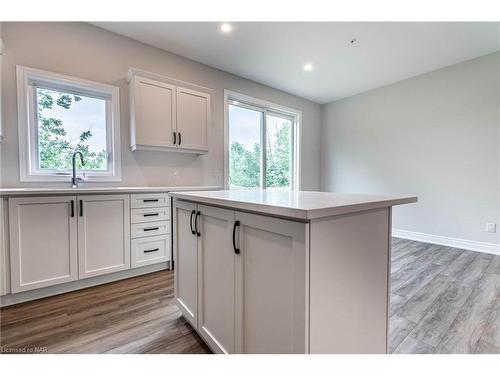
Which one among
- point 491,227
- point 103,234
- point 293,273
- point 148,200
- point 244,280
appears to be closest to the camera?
point 293,273

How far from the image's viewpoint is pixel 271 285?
909 mm

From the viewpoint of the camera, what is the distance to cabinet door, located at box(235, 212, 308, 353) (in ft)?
2.62

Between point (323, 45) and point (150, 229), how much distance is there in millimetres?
3005

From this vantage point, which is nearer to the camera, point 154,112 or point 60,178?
point 60,178

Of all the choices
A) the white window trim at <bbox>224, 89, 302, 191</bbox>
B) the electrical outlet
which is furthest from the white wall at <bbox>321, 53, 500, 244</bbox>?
the white window trim at <bbox>224, 89, 302, 191</bbox>

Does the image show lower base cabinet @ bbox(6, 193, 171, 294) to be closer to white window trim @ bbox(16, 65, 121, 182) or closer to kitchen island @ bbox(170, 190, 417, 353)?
white window trim @ bbox(16, 65, 121, 182)

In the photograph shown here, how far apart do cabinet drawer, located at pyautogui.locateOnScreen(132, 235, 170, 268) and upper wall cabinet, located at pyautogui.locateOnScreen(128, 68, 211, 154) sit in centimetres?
104

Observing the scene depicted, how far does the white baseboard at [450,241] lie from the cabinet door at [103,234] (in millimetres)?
4153
